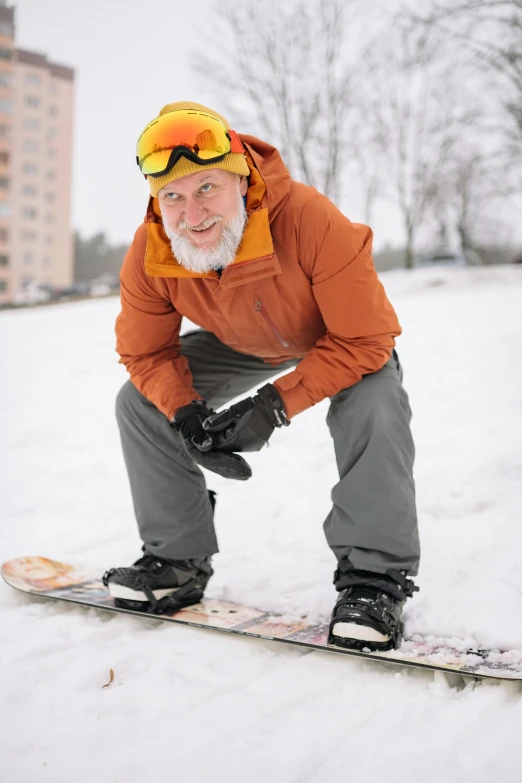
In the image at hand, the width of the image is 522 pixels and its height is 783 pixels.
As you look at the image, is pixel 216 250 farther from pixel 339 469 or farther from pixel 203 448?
pixel 339 469

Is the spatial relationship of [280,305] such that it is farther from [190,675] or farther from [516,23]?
[516,23]

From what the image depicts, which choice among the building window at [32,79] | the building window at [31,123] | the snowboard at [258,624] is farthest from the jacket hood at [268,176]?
the building window at [32,79]

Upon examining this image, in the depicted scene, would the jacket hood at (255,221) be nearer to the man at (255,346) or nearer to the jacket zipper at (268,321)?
the man at (255,346)

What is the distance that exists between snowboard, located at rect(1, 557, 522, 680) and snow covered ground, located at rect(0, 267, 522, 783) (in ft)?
0.13

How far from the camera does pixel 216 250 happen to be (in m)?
1.95

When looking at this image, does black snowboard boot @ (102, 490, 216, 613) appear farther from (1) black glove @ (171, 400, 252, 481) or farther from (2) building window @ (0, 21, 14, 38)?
(2) building window @ (0, 21, 14, 38)

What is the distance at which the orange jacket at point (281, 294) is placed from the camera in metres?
1.88

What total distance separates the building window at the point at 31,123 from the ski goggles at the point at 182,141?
45.3 m

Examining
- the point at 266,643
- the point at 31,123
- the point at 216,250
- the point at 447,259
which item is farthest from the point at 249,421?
the point at 31,123

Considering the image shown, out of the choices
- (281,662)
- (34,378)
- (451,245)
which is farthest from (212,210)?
(451,245)

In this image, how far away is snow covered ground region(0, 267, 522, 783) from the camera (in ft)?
4.42

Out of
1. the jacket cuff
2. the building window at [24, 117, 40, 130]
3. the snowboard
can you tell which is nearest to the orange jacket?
the jacket cuff

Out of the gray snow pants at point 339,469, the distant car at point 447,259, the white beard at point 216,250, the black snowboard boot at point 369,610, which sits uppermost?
the distant car at point 447,259

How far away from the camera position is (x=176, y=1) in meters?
13.8
